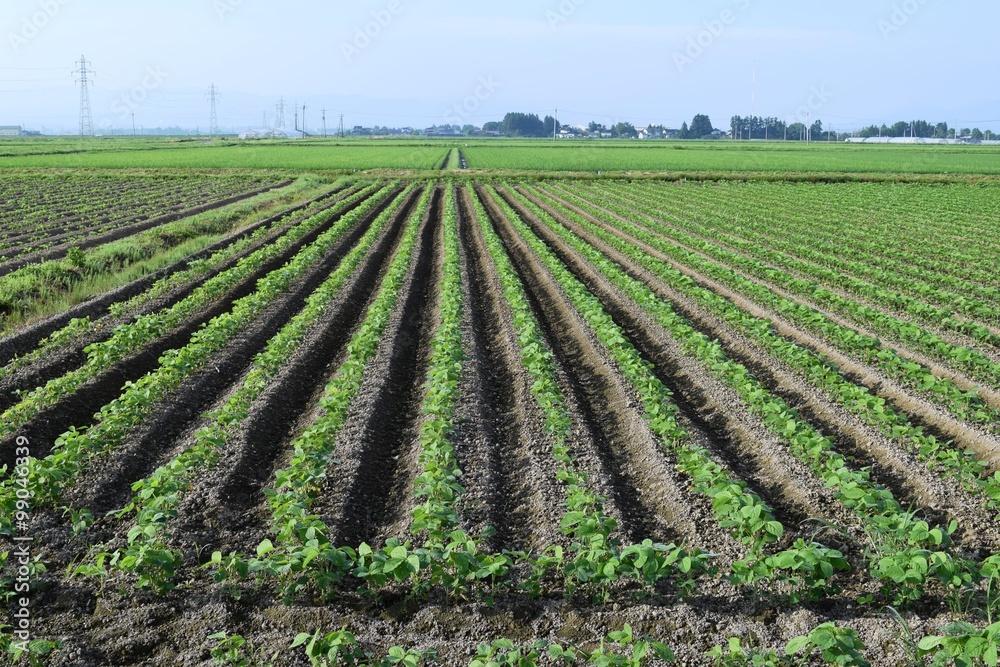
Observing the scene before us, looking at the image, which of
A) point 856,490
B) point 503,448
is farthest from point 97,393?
point 856,490

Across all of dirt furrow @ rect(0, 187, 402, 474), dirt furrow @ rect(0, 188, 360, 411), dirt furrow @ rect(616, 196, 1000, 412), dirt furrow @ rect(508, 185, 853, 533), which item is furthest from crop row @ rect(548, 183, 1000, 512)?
dirt furrow @ rect(0, 188, 360, 411)

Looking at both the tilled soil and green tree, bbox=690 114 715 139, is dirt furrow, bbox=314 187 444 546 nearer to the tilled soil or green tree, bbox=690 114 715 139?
the tilled soil

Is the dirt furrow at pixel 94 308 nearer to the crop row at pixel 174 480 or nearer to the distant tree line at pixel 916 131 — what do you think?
the crop row at pixel 174 480

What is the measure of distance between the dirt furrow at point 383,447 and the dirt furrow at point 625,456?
191 cm

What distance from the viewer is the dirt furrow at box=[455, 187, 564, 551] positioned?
244 inches

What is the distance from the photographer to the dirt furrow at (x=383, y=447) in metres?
6.23

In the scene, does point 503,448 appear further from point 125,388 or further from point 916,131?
point 916,131

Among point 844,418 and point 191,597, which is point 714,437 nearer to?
point 844,418

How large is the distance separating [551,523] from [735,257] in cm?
1442

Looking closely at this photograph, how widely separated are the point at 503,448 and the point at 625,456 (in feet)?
4.31

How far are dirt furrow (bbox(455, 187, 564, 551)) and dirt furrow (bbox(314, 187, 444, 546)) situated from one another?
0.60 metres

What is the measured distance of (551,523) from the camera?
6.14 metres

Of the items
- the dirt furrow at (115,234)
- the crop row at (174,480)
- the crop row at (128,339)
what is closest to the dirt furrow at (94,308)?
the crop row at (128,339)

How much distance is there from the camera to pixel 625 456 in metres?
7.61
